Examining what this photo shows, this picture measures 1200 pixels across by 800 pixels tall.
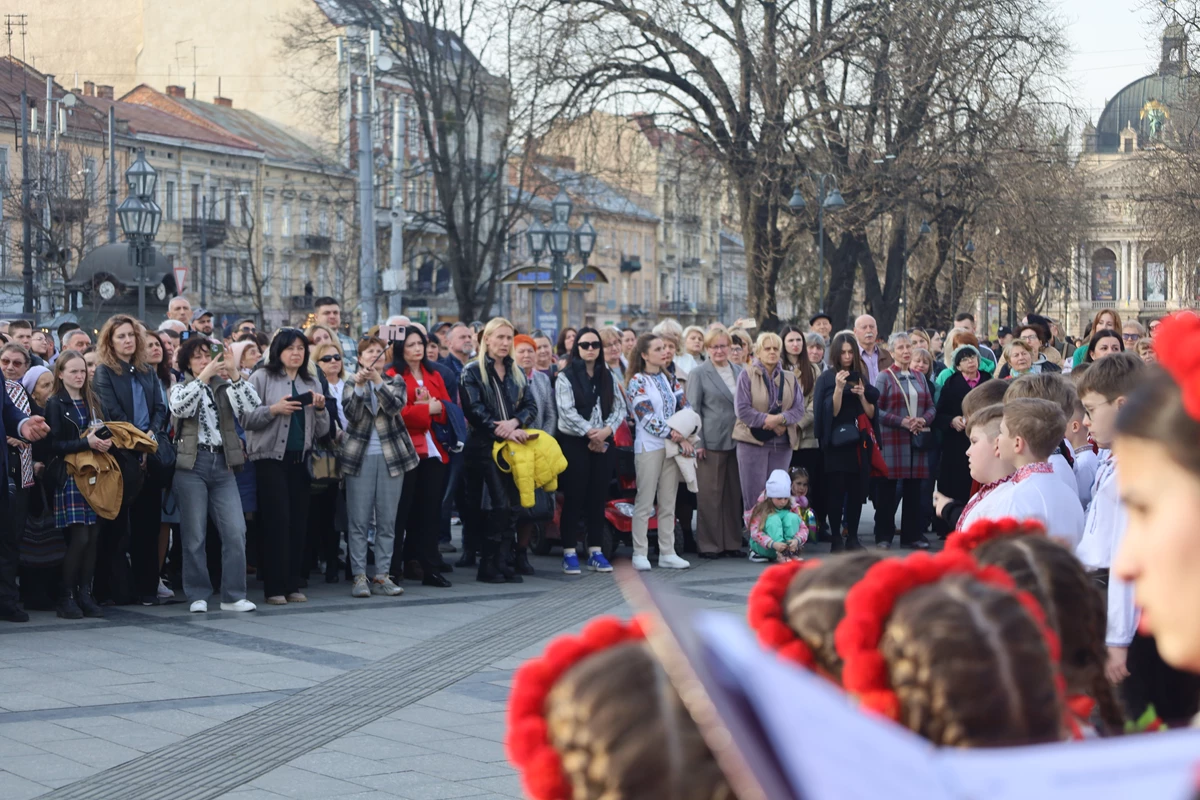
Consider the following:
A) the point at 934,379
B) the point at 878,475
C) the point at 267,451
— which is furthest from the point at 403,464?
the point at 934,379

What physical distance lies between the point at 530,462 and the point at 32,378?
12.0ft

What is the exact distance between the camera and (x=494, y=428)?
37.6ft

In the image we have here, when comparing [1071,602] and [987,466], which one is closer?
[1071,602]

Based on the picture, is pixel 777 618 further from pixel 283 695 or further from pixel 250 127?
pixel 250 127

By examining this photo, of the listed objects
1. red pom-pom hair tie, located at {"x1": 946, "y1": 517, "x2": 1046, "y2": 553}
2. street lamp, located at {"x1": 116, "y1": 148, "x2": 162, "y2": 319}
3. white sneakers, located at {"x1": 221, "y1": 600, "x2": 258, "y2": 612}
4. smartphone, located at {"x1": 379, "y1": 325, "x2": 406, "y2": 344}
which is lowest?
white sneakers, located at {"x1": 221, "y1": 600, "x2": 258, "y2": 612}

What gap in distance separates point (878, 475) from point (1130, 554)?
12.4m

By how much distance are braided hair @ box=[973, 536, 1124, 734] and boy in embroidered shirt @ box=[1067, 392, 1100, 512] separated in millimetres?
4531

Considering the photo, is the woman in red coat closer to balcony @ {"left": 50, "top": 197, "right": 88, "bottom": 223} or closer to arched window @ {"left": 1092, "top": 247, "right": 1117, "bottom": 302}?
balcony @ {"left": 50, "top": 197, "right": 88, "bottom": 223}

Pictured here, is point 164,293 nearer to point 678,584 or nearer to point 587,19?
point 587,19

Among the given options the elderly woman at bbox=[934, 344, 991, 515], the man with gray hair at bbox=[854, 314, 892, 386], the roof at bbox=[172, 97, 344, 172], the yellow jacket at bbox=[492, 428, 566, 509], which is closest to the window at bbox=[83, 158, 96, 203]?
the roof at bbox=[172, 97, 344, 172]

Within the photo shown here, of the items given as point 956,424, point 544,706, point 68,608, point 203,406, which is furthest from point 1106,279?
point 544,706

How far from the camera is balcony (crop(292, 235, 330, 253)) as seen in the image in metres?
71.4

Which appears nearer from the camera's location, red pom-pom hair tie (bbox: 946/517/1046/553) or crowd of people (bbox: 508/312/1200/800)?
crowd of people (bbox: 508/312/1200/800)

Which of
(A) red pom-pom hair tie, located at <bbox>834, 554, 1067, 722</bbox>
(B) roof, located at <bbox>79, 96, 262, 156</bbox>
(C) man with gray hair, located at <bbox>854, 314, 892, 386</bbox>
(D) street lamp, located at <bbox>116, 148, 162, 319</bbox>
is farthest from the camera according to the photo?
(B) roof, located at <bbox>79, 96, 262, 156</bbox>
